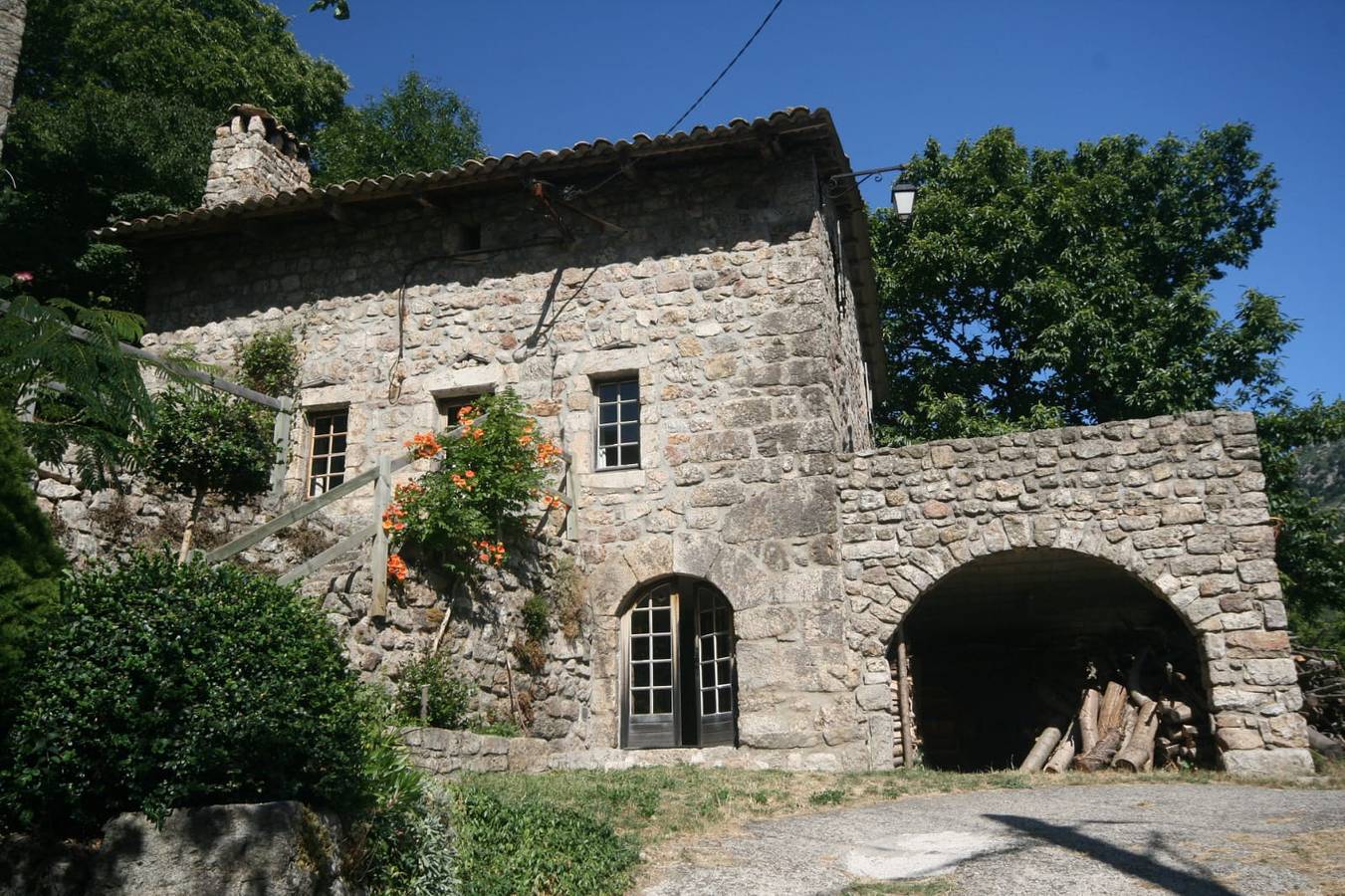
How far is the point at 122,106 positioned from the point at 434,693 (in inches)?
506

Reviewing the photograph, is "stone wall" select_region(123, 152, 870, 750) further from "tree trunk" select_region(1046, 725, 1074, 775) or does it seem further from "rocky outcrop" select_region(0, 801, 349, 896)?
"rocky outcrop" select_region(0, 801, 349, 896)

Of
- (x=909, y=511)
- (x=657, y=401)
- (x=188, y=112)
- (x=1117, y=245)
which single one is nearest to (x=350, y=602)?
(x=657, y=401)

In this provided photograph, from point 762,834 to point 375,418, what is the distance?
669 centimetres

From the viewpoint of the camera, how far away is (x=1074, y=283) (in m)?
18.6

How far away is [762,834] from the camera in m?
6.71

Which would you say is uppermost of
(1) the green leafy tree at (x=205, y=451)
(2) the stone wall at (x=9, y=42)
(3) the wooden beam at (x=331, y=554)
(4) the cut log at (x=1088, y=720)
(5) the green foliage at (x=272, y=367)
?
(2) the stone wall at (x=9, y=42)

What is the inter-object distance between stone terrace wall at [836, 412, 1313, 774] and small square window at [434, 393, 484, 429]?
4.04 meters

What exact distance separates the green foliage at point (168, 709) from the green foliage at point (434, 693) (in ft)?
10.4

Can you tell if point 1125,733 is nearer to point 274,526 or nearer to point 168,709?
point 274,526

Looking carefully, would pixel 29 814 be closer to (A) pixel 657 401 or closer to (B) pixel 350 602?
(B) pixel 350 602

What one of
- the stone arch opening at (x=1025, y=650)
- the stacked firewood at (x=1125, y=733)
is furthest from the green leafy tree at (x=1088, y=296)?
the stacked firewood at (x=1125, y=733)

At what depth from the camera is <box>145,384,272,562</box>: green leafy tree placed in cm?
802

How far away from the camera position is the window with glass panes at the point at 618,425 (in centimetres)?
1105

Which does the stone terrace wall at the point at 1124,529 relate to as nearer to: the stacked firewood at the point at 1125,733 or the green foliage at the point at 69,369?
the stacked firewood at the point at 1125,733
